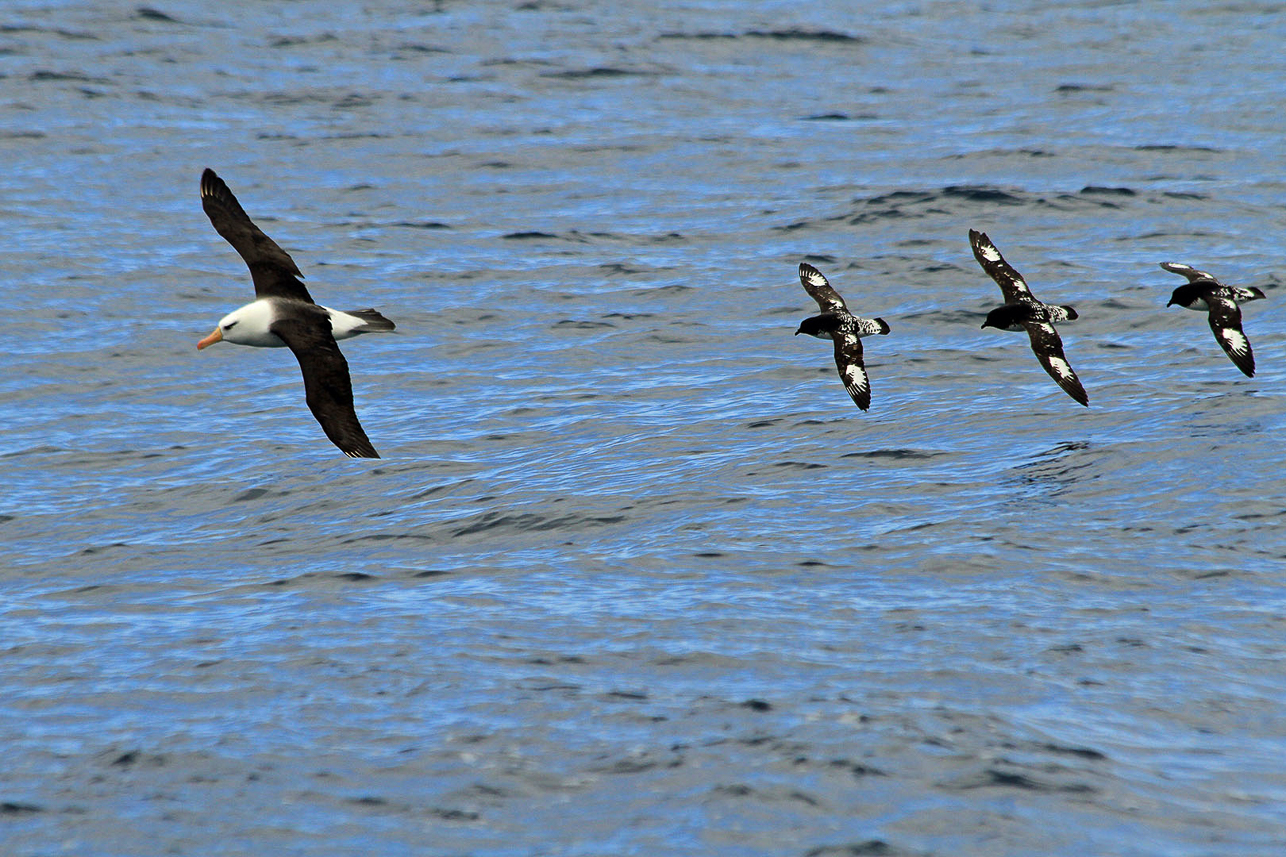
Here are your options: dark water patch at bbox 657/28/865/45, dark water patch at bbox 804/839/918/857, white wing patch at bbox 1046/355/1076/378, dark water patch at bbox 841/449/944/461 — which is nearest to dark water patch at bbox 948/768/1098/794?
dark water patch at bbox 804/839/918/857

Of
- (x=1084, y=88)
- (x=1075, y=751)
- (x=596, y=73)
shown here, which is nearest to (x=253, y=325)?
(x=1075, y=751)

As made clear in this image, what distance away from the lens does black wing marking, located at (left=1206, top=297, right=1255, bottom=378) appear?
1590 cm

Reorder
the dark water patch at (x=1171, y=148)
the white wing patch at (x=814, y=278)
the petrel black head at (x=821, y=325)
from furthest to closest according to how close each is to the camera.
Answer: the dark water patch at (x=1171, y=148) → the white wing patch at (x=814, y=278) → the petrel black head at (x=821, y=325)

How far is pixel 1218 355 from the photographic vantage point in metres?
18.0

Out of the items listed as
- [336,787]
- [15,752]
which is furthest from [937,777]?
[15,752]

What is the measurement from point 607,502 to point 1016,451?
425cm

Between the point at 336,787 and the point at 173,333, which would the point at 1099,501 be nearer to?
the point at 336,787

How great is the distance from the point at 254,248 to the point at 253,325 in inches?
49.4

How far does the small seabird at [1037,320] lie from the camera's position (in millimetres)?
15312

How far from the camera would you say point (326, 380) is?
12719 mm

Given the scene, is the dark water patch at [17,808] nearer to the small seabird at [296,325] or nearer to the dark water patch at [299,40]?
the small seabird at [296,325]

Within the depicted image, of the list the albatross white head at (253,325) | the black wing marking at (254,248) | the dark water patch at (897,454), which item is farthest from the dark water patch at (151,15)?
the dark water patch at (897,454)

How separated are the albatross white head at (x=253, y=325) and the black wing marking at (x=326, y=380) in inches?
5.6

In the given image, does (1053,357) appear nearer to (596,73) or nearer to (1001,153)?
(1001,153)
